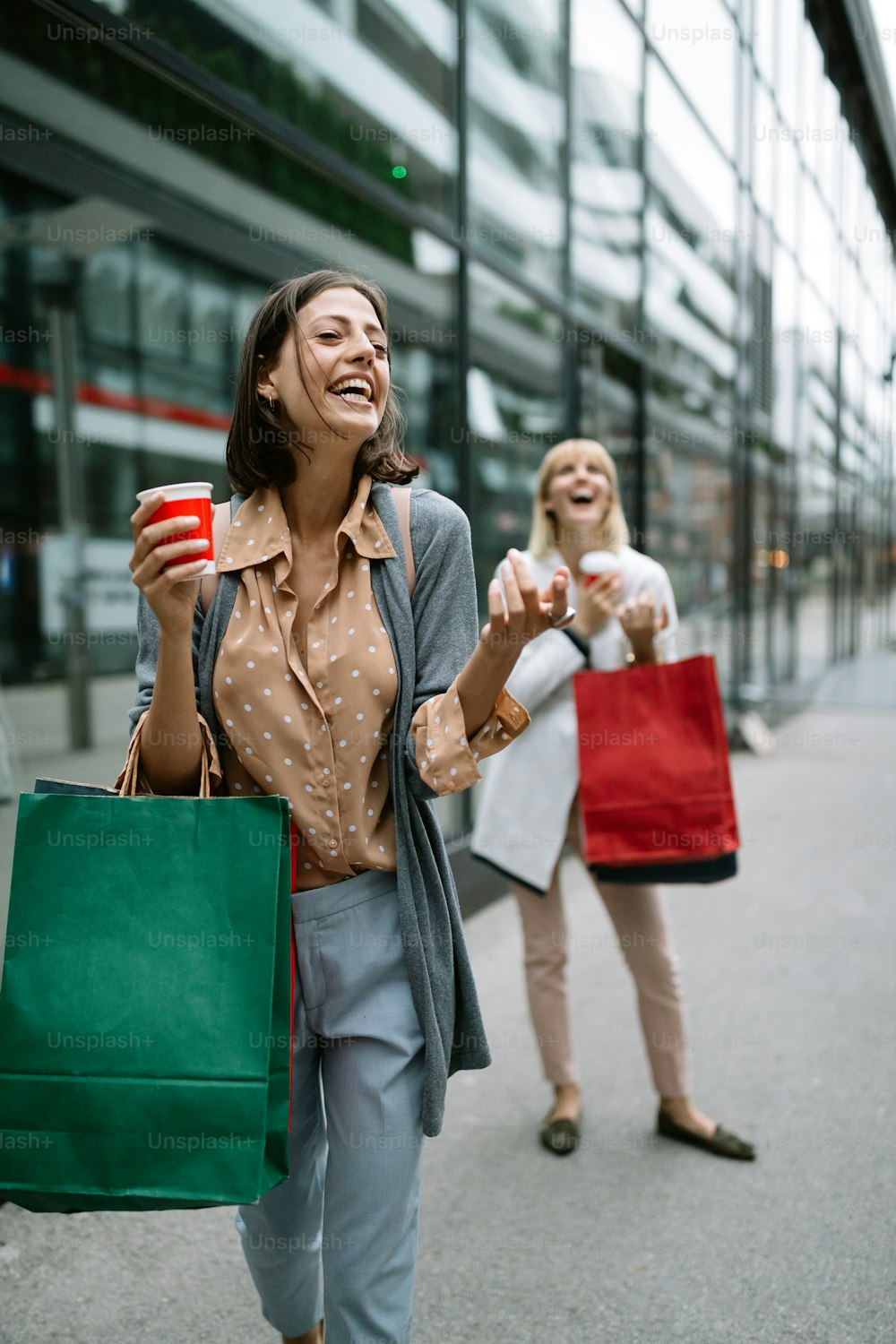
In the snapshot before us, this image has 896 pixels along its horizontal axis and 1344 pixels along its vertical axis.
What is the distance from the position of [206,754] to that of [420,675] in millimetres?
359

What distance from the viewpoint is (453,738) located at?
1.58m

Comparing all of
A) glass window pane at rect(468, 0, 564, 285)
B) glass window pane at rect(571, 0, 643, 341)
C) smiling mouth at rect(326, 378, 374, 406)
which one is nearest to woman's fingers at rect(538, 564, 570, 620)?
smiling mouth at rect(326, 378, 374, 406)

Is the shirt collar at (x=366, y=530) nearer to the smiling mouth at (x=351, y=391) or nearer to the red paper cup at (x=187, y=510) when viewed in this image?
the smiling mouth at (x=351, y=391)

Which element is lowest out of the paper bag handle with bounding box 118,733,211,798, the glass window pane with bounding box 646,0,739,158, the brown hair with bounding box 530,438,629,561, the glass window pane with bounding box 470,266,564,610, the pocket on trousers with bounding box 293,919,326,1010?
the pocket on trousers with bounding box 293,919,326,1010

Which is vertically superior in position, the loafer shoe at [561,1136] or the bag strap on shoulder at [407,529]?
the bag strap on shoulder at [407,529]

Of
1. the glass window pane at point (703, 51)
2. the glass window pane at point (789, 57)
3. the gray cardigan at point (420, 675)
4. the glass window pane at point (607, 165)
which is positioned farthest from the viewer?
the glass window pane at point (789, 57)

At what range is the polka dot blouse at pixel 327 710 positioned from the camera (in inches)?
64.6

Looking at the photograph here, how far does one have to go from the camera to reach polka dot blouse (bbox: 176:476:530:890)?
1.64 m

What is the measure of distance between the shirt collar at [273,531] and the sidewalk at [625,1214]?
5.75ft

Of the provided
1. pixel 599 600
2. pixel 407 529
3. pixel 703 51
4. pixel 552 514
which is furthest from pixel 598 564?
pixel 703 51

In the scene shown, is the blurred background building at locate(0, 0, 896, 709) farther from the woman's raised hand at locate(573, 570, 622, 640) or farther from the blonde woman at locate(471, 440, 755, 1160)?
the woman's raised hand at locate(573, 570, 622, 640)

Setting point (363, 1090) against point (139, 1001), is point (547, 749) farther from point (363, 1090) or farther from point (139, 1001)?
point (139, 1001)

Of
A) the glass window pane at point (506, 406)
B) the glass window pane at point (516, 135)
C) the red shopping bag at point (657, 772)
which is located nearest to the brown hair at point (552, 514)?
the red shopping bag at point (657, 772)

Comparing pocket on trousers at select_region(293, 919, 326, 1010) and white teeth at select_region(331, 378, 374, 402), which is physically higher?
white teeth at select_region(331, 378, 374, 402)
